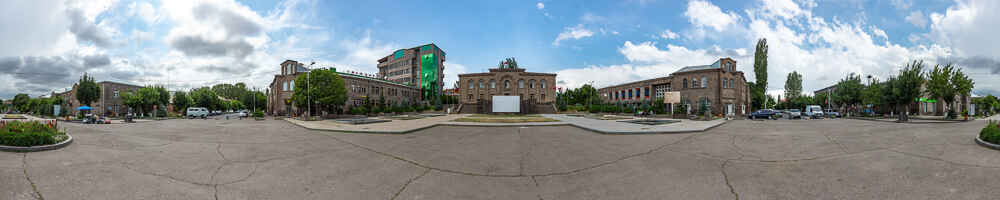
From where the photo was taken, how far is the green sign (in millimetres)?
76125

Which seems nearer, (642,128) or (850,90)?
(642,128)

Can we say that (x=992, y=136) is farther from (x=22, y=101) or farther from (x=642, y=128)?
(x=22, y=101)

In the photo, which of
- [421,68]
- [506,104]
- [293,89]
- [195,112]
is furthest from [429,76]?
[195,112]

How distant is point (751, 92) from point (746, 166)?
58401 millimetres

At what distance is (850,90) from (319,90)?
63789 mm

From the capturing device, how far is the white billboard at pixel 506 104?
160 ft

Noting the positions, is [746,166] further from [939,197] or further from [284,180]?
[284,180]

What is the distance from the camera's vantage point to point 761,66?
49.5 meters

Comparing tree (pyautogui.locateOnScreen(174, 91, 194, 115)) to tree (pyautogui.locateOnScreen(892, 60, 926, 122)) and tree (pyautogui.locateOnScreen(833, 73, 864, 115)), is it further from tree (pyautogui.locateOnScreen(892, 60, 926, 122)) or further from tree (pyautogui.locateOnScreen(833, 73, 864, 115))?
tree (pyautogui.locateOnScreen(833, 73, 864, 115))

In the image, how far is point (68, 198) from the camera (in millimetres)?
4906

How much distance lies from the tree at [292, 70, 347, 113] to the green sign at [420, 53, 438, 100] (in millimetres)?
37236

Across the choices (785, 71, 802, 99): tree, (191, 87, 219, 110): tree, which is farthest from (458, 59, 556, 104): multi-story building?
(785, 71, 802, 99): tree

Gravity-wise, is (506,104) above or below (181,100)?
below

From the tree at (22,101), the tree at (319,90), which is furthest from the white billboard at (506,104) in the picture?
the tree at (22,101)
